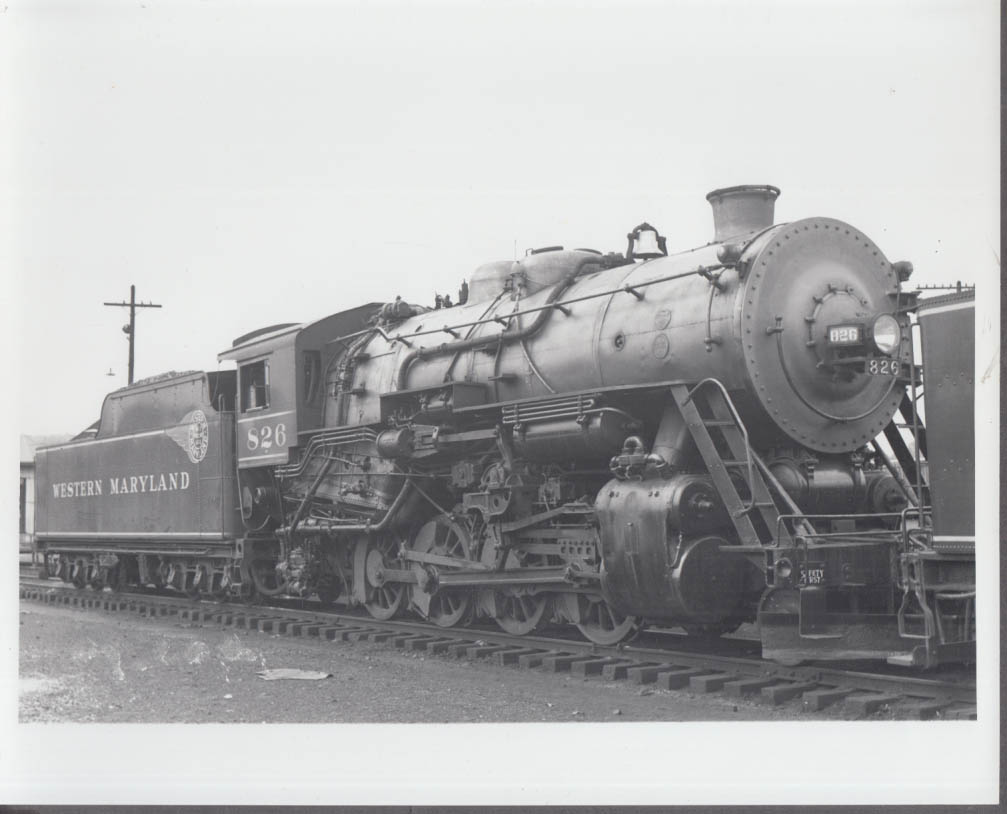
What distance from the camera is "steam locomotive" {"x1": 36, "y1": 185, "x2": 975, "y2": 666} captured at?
7598 mm

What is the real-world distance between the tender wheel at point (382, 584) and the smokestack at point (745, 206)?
17.2ft

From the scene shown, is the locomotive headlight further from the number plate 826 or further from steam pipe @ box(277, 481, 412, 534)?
steam pipe @ box(277, 481, 412, 534)

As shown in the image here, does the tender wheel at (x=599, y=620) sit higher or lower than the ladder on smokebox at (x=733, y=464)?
lower

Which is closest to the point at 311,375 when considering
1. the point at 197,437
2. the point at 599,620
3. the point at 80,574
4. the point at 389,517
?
the point at 197,437

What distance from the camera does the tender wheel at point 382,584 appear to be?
12.1 metres

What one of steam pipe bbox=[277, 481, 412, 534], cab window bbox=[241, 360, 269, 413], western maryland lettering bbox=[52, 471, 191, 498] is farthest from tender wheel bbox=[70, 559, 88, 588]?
steam pipe bbox=[277, 481, 412, 534]

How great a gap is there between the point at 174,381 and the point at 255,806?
31.2ft

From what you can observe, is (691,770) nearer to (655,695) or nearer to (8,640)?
(655,695)

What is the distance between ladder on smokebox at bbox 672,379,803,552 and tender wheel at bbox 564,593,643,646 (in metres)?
1.59

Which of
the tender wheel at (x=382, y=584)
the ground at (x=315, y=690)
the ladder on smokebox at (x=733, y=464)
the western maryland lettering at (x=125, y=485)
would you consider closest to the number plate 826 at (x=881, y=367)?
the ladder on smokebox at (x=733, y=464)

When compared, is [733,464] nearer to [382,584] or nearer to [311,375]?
[382,584]

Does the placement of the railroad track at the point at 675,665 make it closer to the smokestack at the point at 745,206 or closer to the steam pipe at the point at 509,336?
the steam pipe at the point at 509,336

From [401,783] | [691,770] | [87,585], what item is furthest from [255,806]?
[87,585]

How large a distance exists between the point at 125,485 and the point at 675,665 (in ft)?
33.4
